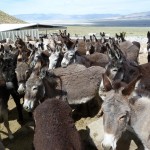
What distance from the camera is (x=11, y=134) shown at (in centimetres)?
992

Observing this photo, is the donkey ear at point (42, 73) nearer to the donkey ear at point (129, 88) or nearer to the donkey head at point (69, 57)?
the donkey ear at point (129, 88)

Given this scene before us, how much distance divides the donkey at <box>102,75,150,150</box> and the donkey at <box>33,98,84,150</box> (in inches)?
38.3

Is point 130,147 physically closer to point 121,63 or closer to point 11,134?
point 121,63

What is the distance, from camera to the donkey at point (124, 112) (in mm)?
5789

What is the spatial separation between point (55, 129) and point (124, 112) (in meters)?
1.66

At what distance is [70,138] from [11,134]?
12.4 ft

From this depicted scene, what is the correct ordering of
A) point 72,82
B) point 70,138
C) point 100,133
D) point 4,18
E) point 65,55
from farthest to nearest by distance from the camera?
point 4,18 < point 65,55 < point 72,82 < point 100,133 < point 70,138

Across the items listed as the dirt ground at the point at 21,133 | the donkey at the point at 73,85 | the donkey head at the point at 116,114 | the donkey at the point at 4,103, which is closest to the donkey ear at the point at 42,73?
the donkey at the point at 73,85

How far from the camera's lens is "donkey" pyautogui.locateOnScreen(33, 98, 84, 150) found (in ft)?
21.2

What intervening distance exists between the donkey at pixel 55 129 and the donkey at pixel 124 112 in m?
0.97

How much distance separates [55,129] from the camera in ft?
22.2

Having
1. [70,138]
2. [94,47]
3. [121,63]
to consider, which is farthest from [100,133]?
[94,47]

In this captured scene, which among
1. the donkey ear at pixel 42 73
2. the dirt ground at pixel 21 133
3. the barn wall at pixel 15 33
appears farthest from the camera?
the barn wall at pixel 15 33

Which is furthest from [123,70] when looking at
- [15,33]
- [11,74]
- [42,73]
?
[15,33]
